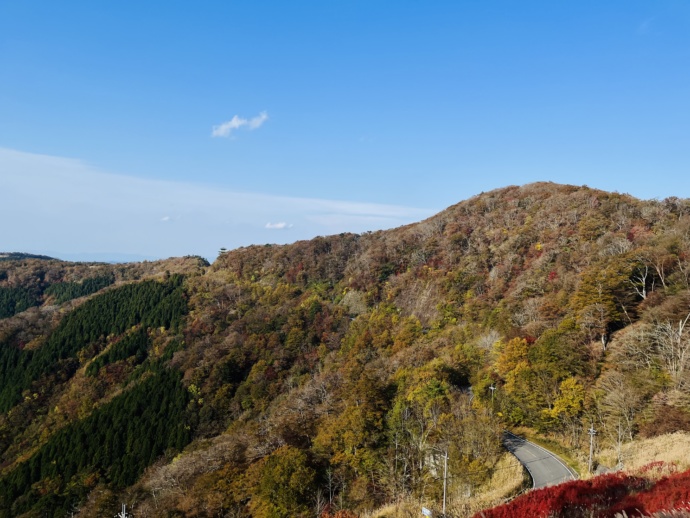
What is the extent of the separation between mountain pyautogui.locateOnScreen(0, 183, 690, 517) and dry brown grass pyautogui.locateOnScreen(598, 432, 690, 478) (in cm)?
120

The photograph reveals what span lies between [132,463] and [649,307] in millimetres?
81308

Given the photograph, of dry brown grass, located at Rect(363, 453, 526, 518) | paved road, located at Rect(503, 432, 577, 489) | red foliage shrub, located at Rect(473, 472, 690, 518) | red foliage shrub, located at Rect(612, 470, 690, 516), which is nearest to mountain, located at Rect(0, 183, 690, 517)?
dry brown grass, located at Rect(363, 453, 526, 518)

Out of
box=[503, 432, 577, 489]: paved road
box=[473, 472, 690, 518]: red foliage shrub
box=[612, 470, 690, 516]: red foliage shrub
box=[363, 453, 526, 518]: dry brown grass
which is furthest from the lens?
box=[503, 432, 577, 489]: paved road

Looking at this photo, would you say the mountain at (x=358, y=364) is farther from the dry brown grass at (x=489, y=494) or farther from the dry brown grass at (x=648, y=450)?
the dry brown grass at (x=648, y=450)

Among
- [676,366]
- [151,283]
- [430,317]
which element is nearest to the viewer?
[676,366]

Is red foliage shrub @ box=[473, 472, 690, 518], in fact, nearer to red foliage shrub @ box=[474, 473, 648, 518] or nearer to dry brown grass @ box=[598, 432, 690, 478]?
red foliage shrub @ box=[474, 473, 648, 518]

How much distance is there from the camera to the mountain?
34031mm

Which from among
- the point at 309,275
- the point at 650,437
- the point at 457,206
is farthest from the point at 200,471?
the point at 457,206

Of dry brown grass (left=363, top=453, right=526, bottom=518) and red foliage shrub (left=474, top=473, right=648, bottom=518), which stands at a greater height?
red foliage shrub (left=474, top=473, right=648, bottom=518)

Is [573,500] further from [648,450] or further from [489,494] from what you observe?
[648,450]

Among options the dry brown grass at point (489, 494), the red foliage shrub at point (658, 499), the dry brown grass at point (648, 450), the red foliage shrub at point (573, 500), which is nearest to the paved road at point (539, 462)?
the dry brown grass at point (489, 494)

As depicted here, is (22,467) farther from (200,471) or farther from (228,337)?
(200,471)

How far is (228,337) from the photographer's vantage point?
308 feet

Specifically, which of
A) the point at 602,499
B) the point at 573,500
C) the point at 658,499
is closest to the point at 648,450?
the point at 602,499
